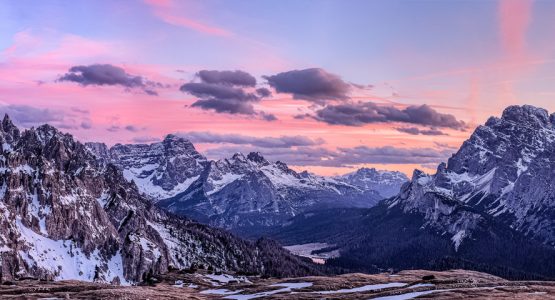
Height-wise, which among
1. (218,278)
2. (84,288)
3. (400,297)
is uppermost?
(400,297)

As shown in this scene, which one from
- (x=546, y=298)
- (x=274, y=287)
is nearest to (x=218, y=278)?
(x=274, y=287)

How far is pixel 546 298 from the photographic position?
252ft

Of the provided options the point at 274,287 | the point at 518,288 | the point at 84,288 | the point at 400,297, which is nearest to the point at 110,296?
the point at 84,288

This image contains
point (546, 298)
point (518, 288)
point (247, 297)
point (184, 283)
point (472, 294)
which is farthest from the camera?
point (184, 283)

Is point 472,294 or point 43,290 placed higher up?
point 472,294

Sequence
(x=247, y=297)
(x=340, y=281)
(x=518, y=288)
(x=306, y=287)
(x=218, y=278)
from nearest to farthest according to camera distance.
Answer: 1. (x=518, y=288)
2. (x=247, y=297)
3. (x=306, y=287)
4. (x=340, y=281)
5. (x=218, y=278)

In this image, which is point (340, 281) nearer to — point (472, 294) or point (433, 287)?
point (433, 287)

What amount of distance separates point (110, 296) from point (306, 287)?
124 feet

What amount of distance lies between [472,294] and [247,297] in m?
41.1

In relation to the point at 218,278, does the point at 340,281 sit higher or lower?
higher

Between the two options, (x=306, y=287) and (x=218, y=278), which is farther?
(x=218, y=278)

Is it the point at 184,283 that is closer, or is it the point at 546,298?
the point at 546,298

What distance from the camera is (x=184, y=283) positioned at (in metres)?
169

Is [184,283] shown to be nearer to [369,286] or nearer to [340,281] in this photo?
[340,281]
